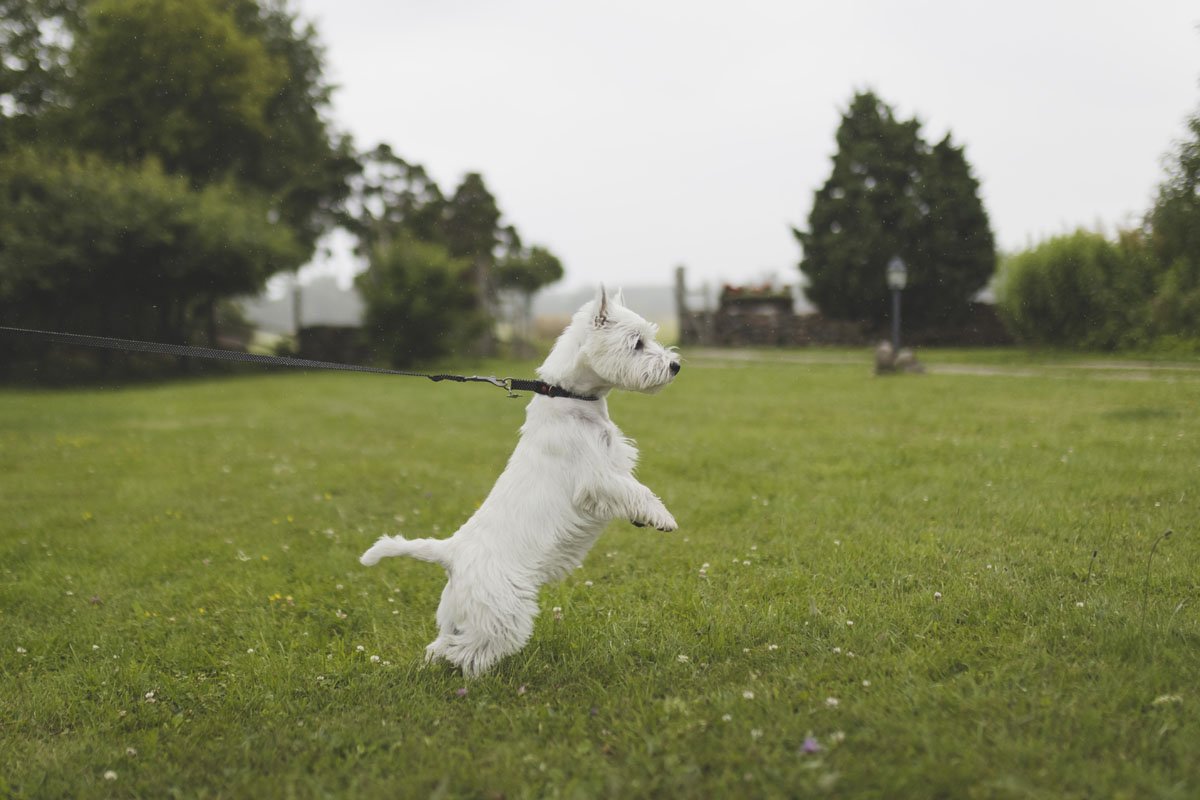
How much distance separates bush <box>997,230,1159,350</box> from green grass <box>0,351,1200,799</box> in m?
12.3

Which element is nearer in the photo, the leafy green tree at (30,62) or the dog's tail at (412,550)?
the dog's tail at (412,550)

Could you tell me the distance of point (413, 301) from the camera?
91.4 feet

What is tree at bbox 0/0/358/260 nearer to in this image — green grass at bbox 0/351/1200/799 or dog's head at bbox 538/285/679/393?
green grass at bbox 0/351/1200/799

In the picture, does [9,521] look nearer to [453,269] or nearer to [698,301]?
[453,269]

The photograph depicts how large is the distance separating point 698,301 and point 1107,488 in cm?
2833

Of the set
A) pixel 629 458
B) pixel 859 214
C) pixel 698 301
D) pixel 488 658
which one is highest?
pixel 859 214

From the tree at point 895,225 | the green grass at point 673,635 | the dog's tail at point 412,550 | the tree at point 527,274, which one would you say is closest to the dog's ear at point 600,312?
the dog's tail at point 412,550

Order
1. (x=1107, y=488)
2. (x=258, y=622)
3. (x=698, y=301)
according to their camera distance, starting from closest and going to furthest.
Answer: (x=258, y=622), (x=1107, y=488), (x=698, y=301)

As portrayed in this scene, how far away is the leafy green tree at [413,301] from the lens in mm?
27938

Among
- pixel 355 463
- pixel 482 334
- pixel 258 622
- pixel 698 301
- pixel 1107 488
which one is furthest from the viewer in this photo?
pixel 698 301

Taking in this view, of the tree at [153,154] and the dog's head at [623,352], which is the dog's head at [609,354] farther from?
the tree at [153,154]

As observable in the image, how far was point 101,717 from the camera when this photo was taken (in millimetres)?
3781

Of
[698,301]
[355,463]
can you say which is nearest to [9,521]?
[355,463]

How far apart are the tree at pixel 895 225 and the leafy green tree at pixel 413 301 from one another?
14446mm
